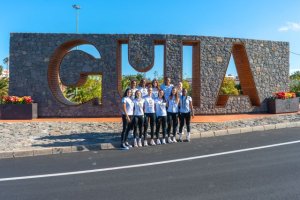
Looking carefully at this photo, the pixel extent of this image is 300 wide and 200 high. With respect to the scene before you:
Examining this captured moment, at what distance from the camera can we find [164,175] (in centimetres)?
517

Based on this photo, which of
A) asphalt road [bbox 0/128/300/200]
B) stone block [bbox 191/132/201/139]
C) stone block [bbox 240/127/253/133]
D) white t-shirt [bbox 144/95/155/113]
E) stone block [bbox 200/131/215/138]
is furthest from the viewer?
stone block [bbox 240/127/253/133]

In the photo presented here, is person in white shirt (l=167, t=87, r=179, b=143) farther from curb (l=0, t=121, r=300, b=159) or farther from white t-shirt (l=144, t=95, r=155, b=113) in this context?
curb (l=0, t=121, r=300, b=159)

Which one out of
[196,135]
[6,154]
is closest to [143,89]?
[196,135]

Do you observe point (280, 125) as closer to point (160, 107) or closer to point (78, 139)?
point (160, 107)

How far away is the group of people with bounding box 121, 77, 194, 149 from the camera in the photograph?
8008mm

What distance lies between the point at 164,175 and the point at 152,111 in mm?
3273

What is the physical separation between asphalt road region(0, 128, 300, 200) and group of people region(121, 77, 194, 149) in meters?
0.64

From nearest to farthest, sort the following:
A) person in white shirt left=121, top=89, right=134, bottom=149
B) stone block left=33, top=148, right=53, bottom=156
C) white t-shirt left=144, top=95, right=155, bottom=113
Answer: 1. stone block left=33, top=148, right=53, bottom=156
2. person in white shirt left=121, top=89, right=134, bottom=149
3. white t-shirt left=144, top=95, right=155, bottom=113

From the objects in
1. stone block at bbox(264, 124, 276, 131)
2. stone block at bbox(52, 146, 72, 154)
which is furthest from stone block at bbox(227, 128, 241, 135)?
stone block at bbox(52, 146, 72, 154)

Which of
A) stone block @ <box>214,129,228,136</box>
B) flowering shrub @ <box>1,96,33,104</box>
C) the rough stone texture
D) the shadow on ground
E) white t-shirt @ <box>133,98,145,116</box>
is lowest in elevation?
the shadow on ground

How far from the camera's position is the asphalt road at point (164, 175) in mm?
4223

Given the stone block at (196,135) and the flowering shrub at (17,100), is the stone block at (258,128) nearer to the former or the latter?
the stone block at (196,135)

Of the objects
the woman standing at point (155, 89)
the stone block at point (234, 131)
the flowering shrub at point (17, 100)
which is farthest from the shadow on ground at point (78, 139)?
the flowering shrub at point (17, 100)

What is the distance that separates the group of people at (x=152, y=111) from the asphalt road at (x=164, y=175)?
64 centimetres
